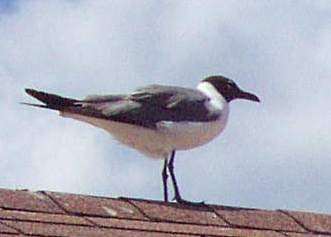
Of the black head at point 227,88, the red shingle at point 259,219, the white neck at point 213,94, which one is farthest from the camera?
the black head at point 227,88

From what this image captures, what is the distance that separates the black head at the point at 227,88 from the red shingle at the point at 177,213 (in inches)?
56.9

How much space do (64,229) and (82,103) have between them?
1485 mm

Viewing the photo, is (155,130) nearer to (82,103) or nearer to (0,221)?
(82,103)

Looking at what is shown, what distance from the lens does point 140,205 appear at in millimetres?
5180

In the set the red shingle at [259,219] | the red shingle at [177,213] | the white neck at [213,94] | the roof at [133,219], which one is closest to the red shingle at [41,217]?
the roof at [133,219]

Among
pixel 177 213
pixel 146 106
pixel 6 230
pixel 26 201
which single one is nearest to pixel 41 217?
pixel 26 201

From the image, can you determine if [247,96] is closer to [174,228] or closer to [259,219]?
[259,219]

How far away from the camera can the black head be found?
679 centimetres

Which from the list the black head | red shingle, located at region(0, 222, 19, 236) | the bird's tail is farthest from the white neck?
red shingle, located at region(0, 222, 19, 236)

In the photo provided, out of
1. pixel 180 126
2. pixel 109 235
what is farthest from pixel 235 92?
pixel 109 235

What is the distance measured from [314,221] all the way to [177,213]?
Result: 2.10 ft

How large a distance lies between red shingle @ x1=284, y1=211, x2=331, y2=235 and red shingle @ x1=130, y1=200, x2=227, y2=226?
1.27 feet

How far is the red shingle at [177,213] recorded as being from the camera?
513cm

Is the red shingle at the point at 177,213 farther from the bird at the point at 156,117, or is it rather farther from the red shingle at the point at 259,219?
the bird at the point at 156,117
